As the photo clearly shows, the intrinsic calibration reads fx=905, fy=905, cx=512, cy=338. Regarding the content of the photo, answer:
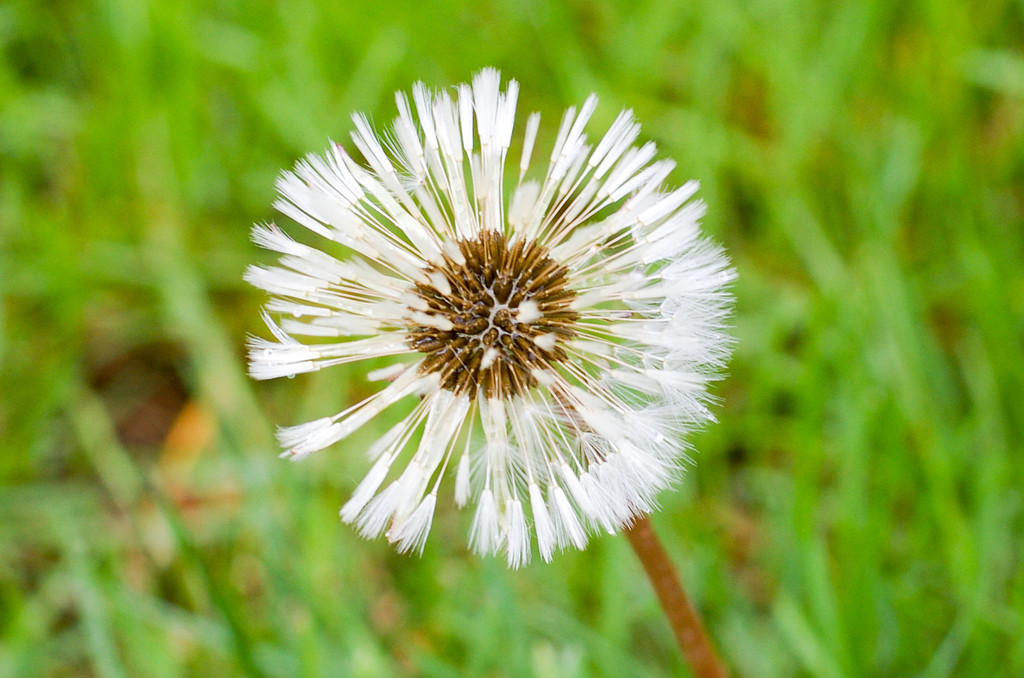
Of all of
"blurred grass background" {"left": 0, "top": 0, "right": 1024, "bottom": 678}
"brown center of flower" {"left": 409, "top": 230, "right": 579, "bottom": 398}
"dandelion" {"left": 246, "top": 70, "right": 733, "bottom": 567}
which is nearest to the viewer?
"dandelion" {"left": 246, "top": 70, "right": 733, "bottom": 567}

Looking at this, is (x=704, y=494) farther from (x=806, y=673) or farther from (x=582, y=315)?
(x=582, y=315)

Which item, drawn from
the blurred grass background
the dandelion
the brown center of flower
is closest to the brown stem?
the dandelion

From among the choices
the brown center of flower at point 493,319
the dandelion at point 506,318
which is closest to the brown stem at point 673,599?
the dandelion at point 506,318

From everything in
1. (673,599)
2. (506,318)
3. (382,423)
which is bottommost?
(673,599)

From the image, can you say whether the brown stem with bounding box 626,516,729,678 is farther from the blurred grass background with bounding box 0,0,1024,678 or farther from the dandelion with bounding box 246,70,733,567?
the blurred grass background with bounding box 0,0,1024,678

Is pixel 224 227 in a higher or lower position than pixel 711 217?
higher

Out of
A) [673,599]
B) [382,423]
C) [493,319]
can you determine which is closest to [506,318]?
[493,319]

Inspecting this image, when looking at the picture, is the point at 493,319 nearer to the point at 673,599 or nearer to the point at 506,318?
the point at 506,318

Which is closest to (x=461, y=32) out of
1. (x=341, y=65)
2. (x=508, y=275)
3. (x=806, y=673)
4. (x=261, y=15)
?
(x=341, y=65)
